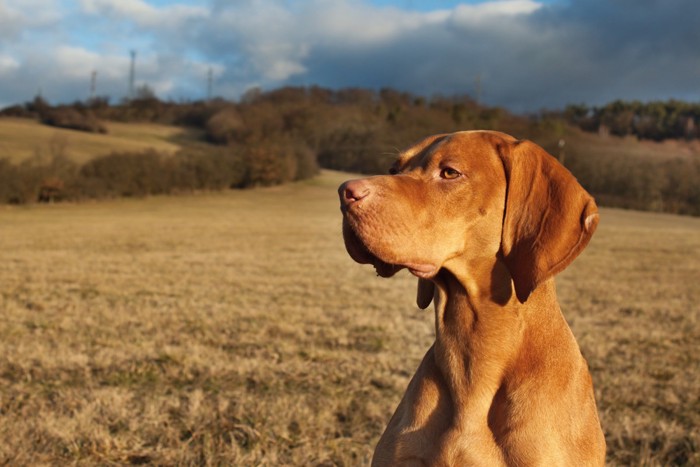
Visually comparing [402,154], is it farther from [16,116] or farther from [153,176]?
[16,116]

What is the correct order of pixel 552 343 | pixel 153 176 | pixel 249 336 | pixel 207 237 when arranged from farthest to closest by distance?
pixel 153 176
pixel 207 237
pixel 249 336
pixel 552 343

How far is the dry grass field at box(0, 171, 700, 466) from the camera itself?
5.05m

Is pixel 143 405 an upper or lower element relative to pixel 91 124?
lower

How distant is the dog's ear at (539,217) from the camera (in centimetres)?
276

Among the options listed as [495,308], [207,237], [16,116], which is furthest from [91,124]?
[495,308]

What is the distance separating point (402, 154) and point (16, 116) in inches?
4284

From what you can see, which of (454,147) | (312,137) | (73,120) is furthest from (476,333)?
(73,120)

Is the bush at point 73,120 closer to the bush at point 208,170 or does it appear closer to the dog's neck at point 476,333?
the bush at point 208,170

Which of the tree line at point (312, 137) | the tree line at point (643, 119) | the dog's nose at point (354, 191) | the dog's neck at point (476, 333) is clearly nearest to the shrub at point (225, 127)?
the tree line at point (312, 137)

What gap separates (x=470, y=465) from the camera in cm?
276

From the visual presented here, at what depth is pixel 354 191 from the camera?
269 cm

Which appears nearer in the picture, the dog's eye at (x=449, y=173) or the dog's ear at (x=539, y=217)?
the dog's ear at (x=539, y=217)

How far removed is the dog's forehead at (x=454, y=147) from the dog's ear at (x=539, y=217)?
79mm

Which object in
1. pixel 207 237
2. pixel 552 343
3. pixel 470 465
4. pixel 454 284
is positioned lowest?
pixel 207 237
